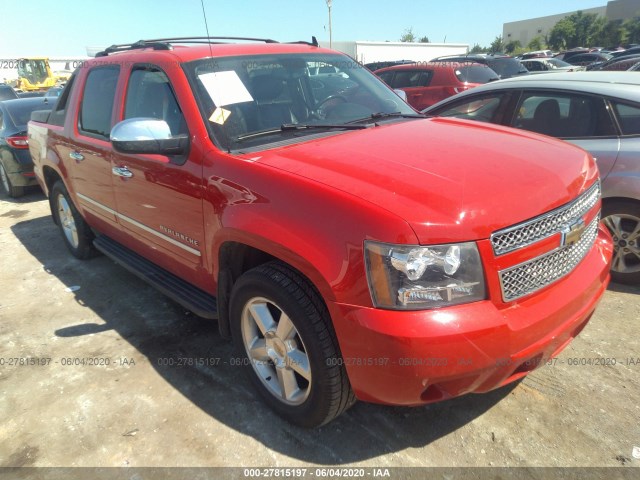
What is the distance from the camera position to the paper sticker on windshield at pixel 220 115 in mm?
2711

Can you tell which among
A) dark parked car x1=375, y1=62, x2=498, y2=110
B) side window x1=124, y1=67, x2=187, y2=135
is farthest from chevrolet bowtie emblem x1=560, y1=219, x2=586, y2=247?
dark parked car x1=375, y1=62, x2=498, y2=110

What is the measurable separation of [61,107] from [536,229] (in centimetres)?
455

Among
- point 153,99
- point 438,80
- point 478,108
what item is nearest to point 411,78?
point 438,80

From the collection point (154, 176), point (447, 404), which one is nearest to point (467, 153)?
point (447, 404)

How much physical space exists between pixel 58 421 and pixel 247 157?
185cm

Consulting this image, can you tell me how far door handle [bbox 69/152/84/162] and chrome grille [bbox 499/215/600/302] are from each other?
3615 mm

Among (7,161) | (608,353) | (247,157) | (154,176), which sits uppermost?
(247,157)

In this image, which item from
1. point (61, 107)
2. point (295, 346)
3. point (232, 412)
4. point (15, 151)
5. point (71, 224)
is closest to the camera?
point (295, 346)

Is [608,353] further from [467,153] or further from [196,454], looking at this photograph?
[196,454]

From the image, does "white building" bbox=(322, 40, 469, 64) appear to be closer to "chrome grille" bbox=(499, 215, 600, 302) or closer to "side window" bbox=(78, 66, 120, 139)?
"side window" bbox=(78, 66, 120, 139)

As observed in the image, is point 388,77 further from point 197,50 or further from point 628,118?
point 197,50

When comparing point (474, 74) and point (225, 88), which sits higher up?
point (225, 88)

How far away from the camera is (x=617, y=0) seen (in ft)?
225

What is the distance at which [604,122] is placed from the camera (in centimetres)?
380
